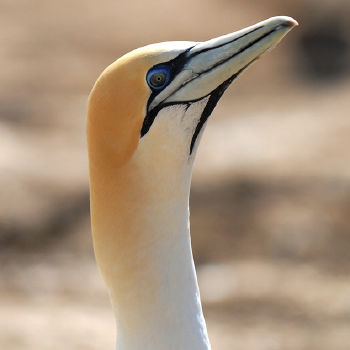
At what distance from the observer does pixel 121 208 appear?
4.05 meters

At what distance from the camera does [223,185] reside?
12453 mm

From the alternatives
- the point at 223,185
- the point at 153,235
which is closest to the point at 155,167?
the point at 153,235

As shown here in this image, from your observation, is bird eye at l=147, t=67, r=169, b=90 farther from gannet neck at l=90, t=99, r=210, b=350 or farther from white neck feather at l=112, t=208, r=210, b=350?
white neck feather at l=112, t=208, r=210, b=350

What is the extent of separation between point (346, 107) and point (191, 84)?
1117cm

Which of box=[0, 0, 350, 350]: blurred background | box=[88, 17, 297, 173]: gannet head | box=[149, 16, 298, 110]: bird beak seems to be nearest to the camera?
box=[88, 17, 297, 173]: gannet head

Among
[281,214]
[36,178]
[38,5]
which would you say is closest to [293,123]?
[281,214]

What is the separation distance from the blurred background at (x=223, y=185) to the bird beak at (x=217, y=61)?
5565mm

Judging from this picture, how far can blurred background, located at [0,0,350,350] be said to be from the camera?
10.2 m

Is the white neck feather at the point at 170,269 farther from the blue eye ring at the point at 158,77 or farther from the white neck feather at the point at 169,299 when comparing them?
the blue eye ring at the point at 158,77

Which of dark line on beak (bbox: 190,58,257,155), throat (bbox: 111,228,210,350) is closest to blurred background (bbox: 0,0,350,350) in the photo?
throat (bbox: 111,228,210,350)

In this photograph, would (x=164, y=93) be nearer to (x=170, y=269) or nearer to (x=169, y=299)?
(x=170, y=269)

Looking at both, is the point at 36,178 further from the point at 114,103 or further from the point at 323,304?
the point at 114,103

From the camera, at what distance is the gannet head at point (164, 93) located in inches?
156

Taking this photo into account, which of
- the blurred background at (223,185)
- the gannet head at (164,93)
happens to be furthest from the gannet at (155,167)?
the blurred background at (223,185)
